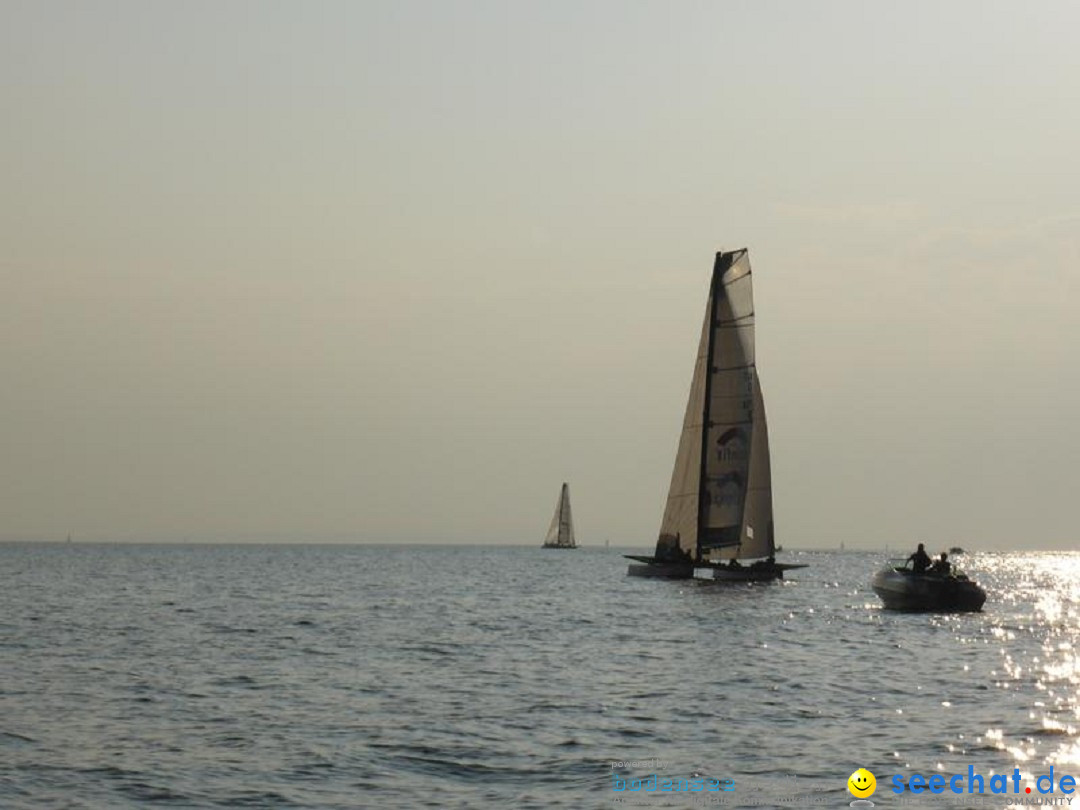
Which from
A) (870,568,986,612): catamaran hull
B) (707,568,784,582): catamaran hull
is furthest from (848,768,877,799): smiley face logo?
(707,568,784,582): catamaran hull

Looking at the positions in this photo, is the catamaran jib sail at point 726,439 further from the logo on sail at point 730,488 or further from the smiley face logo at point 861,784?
the smiley face logo at point 861,784

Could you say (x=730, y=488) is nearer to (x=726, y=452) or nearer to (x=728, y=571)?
(x=726, y=452)

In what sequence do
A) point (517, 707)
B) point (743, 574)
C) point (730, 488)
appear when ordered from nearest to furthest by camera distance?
point (517, 707) → point (743, 574) → point (730, 488)

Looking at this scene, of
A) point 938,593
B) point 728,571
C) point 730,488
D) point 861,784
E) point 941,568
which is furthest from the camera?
point 730,488

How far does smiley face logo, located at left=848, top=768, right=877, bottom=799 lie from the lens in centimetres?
2362

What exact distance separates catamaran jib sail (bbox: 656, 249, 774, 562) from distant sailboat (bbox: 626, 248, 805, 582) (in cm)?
5

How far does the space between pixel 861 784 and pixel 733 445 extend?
2373 inches

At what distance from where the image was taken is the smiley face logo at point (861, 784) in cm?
2362

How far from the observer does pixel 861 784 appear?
2428cm

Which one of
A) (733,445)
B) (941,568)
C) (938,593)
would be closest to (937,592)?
(938,593)

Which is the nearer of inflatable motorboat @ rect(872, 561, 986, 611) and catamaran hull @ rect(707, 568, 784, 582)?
inflatable motorboat @ rect(872, 561, 986, 611)

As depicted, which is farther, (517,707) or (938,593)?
(938,593)

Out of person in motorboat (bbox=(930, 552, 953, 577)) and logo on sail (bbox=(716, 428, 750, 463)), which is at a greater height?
logo on sail (bbox=(716, 428, 750, 463))

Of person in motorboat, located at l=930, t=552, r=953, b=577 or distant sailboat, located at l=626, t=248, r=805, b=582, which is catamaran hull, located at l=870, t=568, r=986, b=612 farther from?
distant sailboat, located at l=626, t=248, r=805, b=582
